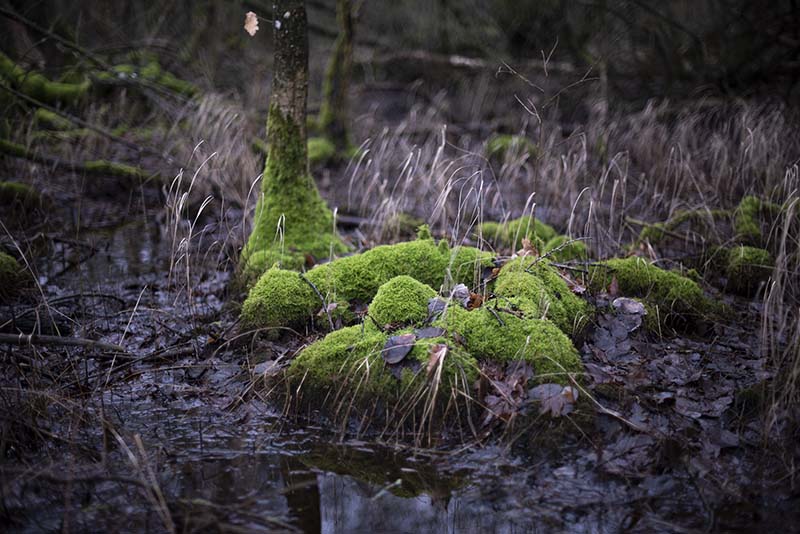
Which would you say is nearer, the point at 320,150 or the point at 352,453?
the point at 352,453

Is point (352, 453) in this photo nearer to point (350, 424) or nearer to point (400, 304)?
point (350, 424)

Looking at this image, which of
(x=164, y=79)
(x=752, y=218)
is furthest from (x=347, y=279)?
(x=164, y=79)

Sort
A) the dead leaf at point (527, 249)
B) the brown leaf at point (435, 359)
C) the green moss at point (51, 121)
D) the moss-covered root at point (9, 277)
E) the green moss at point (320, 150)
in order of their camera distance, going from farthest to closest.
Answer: the green moss at point (320, 150) < the green moss at point (51, 121) < the moss-covered root at point (9, 277) < the dead leaf at point (527, 249) < the brown leaf at point (435, 359)

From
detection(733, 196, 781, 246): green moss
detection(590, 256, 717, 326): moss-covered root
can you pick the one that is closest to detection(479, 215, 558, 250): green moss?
detection(590, 256, 717, 326): moss-covered root

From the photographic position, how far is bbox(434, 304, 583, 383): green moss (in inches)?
130

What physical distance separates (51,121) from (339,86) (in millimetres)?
3690

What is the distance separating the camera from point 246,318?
4172mm

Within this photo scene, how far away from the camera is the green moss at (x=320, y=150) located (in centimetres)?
812

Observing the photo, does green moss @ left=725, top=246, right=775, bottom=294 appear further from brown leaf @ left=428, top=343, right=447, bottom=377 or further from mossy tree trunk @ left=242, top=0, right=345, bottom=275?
mossy tree trunk @ left=242, top=0, right=345, bottom=275

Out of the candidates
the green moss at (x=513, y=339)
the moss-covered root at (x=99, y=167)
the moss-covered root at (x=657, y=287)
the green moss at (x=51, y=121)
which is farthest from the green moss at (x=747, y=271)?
the green moss at (x=51, y=121)

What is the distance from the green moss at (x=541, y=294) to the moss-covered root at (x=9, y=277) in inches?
141

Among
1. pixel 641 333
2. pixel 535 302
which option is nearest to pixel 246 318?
pixel 535 302

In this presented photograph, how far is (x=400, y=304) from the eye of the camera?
144 inches

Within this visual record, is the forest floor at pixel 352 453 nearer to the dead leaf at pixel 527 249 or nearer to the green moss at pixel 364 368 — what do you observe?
the green moss at pixel 364 368
